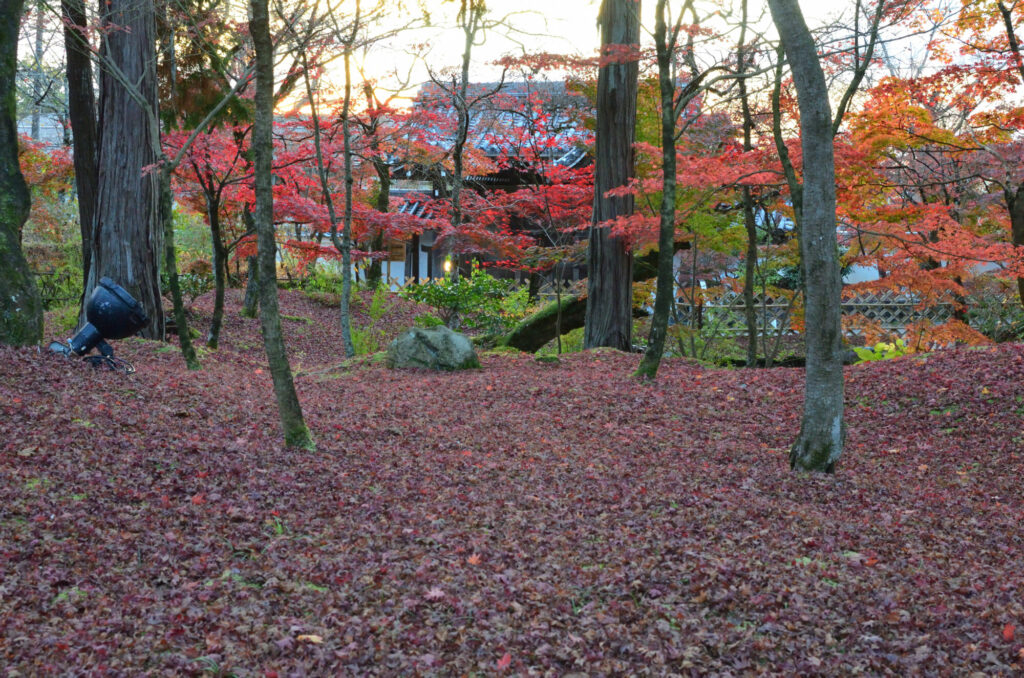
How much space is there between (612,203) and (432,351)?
3654 millimetres

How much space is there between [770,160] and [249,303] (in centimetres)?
1082

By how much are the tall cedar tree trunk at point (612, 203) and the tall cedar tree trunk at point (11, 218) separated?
758 centimetres

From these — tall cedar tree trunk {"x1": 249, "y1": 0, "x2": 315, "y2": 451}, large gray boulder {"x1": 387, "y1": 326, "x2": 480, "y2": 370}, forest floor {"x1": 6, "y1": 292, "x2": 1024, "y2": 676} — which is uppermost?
tall cedar tree trunk {"x1": 249, "y1": 0, "x2": 315, "y2": 451}

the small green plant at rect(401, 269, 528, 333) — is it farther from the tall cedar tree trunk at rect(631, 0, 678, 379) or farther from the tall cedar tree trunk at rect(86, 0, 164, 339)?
the tall cedar tree trunk at rect(631, 0, 678, 379)

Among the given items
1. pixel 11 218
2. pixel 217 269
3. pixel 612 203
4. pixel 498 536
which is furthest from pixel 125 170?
pixel 498 536

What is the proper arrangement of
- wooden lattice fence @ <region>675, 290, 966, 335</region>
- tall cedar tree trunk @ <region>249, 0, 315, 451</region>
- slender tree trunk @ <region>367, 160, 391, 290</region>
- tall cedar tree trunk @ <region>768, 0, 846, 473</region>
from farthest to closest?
slender tree trunk @ <region>367, 160, 391, 290</region>
wooden lattice fence @ <region>675, 290, 966, 335</region>
tall cedar tree trunk @ <region>249, 0, 315, 451</region>
tall cedar tree trunk @ <region>768, 0, 846, 473</region>

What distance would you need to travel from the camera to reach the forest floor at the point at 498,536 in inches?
130

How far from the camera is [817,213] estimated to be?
5.44 m

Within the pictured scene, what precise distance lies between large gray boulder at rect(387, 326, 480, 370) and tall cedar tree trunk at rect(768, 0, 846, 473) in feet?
19.8

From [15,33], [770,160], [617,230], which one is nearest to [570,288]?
[617,230]

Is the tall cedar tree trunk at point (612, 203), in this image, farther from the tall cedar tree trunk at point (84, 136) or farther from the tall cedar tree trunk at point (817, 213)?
the tall cedar tree trunk at point (84, 136)

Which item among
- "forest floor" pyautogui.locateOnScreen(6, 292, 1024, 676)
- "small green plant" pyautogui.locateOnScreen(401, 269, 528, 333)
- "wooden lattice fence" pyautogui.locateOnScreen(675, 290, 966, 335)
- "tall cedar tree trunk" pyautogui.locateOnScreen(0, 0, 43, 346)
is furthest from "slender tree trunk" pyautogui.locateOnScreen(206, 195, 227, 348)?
"wooden lattice fence" pyautogui.locateOnScreen(675, 290, 966, 335)

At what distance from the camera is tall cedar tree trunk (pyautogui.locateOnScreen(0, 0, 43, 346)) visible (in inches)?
284

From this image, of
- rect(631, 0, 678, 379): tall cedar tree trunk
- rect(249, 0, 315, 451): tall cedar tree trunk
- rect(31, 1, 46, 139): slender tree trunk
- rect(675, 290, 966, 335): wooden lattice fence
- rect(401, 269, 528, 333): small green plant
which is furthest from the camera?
rect(31, 1, 46, 139): slender tree trunk
